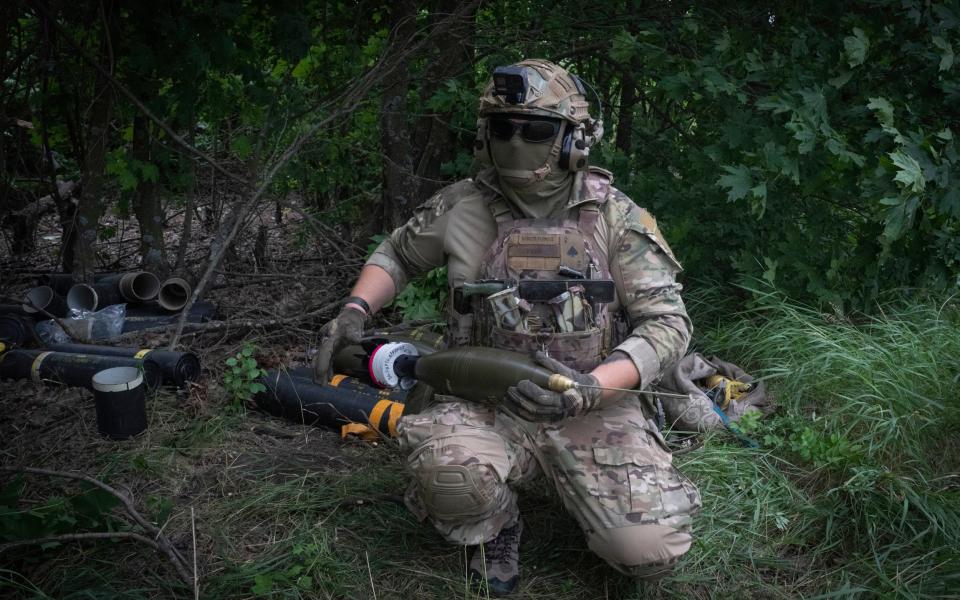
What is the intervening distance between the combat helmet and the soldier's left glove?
86 cm

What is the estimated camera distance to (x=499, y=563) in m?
3.08

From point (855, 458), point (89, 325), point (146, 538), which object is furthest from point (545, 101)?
point (89, 325)

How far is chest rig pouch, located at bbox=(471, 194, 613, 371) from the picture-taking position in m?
3.04

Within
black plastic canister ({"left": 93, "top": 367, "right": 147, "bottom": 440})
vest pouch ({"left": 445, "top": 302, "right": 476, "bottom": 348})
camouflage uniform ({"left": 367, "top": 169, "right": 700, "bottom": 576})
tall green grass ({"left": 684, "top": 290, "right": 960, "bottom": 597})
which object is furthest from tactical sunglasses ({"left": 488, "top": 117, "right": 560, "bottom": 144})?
black plastic canister ({"left": 93, "top": 367, "right": 147, "bottom": 440})

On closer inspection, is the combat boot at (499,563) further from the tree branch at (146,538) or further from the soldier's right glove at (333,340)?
the tree branch at (146,538)

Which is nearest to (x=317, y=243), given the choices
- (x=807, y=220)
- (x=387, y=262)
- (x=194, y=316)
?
(x=194, y=316)

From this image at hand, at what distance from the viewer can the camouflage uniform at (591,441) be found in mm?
2867

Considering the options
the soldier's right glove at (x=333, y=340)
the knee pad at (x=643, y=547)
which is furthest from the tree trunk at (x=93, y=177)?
the knee pad at (x=643, y=547)

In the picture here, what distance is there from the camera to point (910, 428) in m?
3.59

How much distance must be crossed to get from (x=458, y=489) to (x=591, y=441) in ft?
1.84

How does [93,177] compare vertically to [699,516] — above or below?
above

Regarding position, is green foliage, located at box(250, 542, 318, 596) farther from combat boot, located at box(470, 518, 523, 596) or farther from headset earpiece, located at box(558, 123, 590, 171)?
headset earpiece, located at box(558, 123, 590, 171)

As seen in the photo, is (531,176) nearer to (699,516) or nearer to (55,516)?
(699,516)

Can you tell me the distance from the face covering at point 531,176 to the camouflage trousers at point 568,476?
2.77 feet
